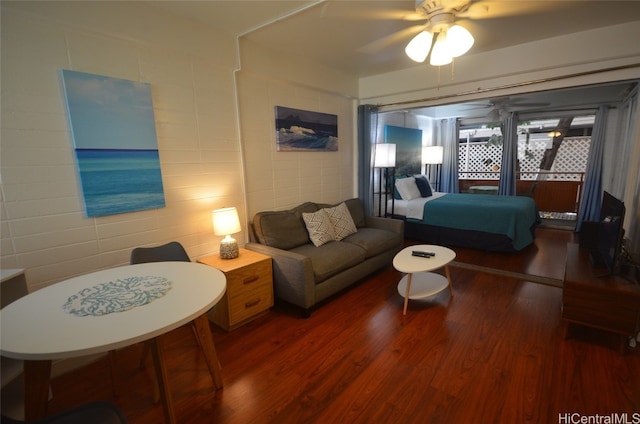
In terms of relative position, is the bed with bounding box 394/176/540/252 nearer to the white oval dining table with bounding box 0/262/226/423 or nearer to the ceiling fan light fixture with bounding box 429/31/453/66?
the ceiling fan light fixture with bounding box 429/31/453/66

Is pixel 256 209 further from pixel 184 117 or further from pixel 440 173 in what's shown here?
pixel 440 173

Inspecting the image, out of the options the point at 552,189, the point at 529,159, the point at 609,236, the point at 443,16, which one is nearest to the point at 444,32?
the point at 443,16

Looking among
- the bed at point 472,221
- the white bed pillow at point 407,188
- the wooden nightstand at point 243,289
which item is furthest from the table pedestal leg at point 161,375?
the white bed pillow at point 407,188

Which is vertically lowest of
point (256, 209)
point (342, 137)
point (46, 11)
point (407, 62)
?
point (256, 209)

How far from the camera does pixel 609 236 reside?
7.02ft

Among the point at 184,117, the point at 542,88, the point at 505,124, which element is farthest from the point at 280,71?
the point at 505,124

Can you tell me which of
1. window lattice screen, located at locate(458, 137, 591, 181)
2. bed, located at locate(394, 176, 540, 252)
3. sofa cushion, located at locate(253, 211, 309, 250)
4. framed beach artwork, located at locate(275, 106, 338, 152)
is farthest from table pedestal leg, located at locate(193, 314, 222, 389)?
window lattice screen, located at locate(458, 137, 591, 181)

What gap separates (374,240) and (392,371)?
1532mm

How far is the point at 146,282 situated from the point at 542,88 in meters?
3.72

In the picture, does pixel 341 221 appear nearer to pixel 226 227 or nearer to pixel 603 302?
pixel 226 227

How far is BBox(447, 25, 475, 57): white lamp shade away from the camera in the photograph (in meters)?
1.83

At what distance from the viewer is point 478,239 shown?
13.1ft

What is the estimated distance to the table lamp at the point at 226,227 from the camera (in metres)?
2.36

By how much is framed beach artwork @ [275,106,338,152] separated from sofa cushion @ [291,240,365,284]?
1.15m
